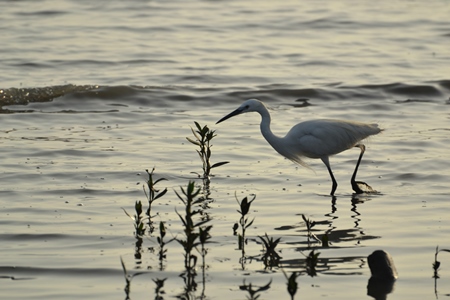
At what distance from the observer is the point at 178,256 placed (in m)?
6.56

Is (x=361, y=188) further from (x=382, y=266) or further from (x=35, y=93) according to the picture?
(x=35, y=93)

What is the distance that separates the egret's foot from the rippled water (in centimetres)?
9

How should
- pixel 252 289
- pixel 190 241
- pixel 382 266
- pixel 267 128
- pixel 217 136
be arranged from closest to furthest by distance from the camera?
pixel 190 241 < pixel 252 289 < pixel 382 266 < pixel 267 128 < pixel 217 136

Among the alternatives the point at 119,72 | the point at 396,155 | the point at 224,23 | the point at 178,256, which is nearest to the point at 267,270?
the point at 178,256

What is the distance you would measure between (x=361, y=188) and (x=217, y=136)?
286 centimetres

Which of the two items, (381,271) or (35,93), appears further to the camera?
(35,93)

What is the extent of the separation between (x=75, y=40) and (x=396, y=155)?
29.3 ft

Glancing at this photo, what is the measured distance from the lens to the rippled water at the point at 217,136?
21.0 ft

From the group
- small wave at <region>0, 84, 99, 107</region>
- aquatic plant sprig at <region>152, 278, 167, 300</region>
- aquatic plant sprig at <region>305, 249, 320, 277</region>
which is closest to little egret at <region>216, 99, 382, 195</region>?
aquatic plant sprig at <region>305, 249, 320, 277</region>

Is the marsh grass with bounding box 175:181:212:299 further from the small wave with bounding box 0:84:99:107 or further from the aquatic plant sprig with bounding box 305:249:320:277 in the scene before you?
the small wave with bounding box 0:84:99:107

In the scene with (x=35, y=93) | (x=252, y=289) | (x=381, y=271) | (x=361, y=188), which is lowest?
(x=252, y=289)

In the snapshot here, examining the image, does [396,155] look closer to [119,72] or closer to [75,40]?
[119,72]

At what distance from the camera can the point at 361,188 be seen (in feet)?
29.2

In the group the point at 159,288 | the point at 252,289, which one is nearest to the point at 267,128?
the point at 252,289
